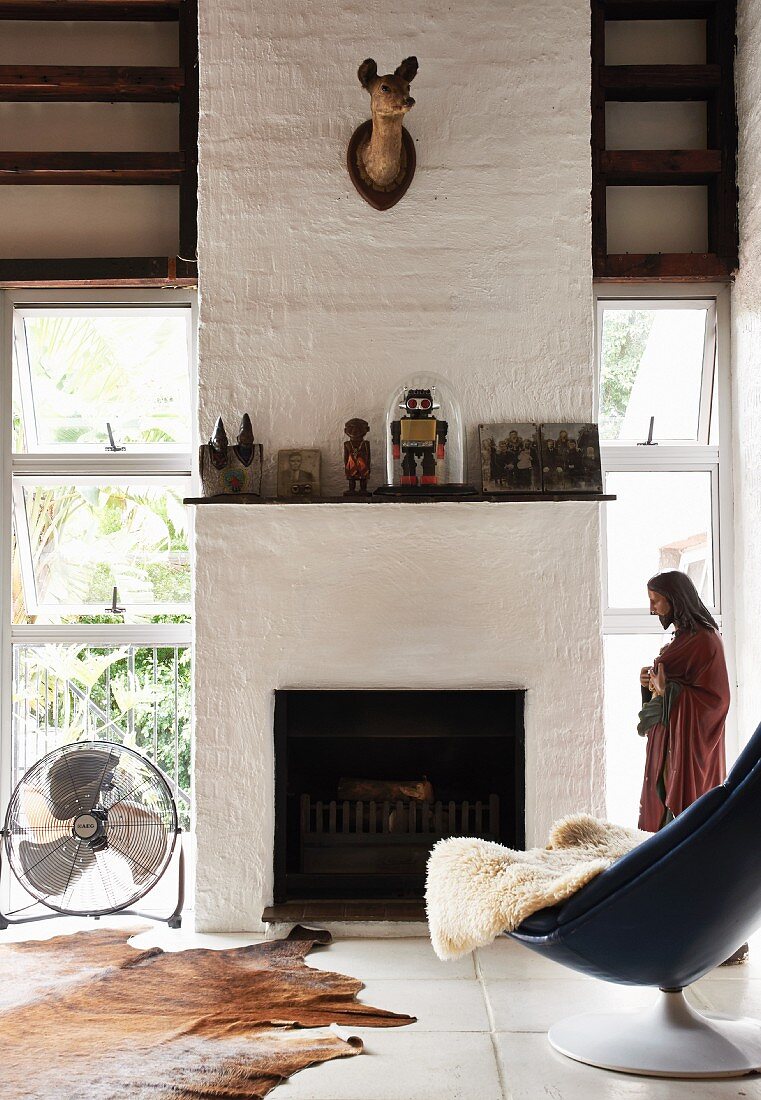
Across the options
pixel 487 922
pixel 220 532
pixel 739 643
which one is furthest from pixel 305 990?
pixel 739 643

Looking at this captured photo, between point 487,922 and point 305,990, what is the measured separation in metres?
0.77

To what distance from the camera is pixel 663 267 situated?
3803 millimetres

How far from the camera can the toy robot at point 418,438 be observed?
3447mm

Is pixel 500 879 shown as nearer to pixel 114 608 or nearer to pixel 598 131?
pixel 114 608

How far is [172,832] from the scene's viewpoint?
344cm

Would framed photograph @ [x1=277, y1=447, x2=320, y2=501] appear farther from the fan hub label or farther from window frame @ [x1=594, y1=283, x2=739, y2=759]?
the fan hub label

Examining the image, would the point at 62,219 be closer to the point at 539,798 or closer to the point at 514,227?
the point at 514,227

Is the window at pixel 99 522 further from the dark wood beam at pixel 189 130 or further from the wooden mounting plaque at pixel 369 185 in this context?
the wooden mounting plaque at pixel 369 185

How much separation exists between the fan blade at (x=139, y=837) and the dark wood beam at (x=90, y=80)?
2541mm

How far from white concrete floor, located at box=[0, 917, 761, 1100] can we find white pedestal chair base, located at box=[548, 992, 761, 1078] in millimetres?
26

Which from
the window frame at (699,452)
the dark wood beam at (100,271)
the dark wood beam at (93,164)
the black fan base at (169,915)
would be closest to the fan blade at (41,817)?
the black fan base at (169,915)

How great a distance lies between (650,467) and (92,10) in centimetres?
267

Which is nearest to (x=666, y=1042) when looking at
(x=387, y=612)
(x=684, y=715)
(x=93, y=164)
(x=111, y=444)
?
(x=684, y=715)

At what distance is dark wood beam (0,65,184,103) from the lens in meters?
3.78
